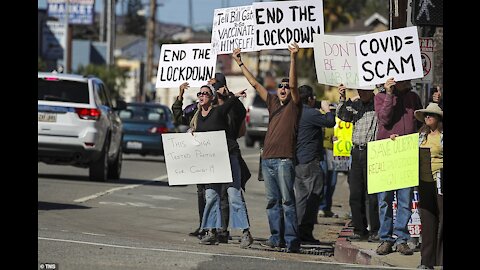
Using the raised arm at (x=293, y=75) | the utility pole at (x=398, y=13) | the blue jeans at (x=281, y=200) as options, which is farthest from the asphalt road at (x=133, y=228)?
the utility pole at (x=398, y=13)

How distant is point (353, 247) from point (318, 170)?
197 cm

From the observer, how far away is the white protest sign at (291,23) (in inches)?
569

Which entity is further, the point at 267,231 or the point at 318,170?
the point at 267,231

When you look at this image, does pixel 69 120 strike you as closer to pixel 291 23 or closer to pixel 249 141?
pixel 291 23

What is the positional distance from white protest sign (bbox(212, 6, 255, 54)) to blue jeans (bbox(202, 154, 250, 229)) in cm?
139

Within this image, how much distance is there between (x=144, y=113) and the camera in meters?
33.6

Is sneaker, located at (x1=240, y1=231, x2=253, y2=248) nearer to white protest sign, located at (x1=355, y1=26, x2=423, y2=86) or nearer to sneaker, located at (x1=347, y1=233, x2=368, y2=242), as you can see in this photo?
sneaker, located at (x1=347, y1=233, x2=368, y2=242)

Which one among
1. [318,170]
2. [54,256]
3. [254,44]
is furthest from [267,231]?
[54,256]

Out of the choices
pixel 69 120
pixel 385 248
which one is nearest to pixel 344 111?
pixel 385 248

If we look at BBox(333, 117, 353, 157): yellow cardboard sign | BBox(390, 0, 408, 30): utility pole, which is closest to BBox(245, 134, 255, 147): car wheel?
BBox(333, 117, 353, 157): yellow cardboard sign

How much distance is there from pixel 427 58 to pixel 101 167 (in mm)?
8755

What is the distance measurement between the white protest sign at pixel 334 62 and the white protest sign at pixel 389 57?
0.61 m
